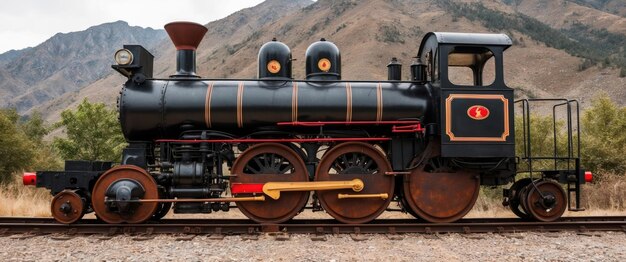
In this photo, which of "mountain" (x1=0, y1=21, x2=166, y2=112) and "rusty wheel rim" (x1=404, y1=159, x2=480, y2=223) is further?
"mountain" (x1=0, y1=21, x2=166, y2=112)

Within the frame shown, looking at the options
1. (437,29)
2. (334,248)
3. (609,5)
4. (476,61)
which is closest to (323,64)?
(476,61)

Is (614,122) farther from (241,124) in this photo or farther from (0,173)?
(0,173)

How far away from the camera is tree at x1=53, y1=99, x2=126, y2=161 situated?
26969 mm

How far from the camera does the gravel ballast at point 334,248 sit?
6082 mm

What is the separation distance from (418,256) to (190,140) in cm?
427

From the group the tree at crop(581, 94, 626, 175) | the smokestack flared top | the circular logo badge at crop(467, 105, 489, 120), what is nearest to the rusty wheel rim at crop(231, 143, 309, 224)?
the smokestack flared top

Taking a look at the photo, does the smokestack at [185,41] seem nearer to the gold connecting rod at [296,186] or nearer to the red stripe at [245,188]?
the red stripe at [245,188]

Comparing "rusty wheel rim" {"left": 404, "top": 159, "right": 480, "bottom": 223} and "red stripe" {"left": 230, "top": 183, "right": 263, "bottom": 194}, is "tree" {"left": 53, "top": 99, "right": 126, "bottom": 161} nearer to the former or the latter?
"red stripe" {"left": 230, "top": 183, "right": 263, "bottom": 194}

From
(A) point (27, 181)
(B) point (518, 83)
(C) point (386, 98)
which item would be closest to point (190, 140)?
(A) point (27, 181)

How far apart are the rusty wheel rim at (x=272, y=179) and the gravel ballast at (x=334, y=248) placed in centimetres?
75

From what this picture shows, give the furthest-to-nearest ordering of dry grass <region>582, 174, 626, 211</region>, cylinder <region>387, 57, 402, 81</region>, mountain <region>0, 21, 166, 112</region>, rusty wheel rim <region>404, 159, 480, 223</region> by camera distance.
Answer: mountain <region>0, 21, 166, 112</region>, dry grass <region>582, 174, 626, 211</region>, cylinder <region>387, 57, 402, 81</region>, rusty wheel rim <region>404, 159, 480, 223</region>

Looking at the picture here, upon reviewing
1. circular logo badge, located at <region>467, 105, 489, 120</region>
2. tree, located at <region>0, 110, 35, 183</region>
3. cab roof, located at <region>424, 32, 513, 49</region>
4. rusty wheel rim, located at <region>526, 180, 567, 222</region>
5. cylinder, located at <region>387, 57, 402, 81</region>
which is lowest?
rusty wheel rim, located at <region>526, 180, 567, 222</region>

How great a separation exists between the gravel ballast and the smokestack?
3.10 metres

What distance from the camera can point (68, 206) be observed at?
774 centimetres
